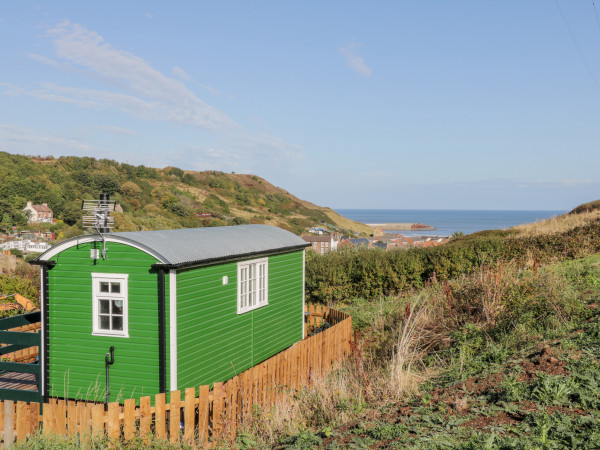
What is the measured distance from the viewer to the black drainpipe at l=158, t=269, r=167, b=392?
299 inches

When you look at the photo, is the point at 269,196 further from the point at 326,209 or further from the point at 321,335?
the point at 321,335

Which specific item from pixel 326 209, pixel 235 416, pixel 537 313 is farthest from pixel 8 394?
pixel 326 209

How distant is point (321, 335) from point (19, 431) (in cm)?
551

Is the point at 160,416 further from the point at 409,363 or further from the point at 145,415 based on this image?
the point at 409,363

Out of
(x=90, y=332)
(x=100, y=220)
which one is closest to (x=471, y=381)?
(x=90, y=332)

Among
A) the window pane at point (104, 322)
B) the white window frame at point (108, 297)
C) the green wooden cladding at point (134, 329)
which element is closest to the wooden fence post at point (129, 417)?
the green wooden cladding at point (134, 329)

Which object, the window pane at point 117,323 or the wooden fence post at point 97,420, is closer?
the wooden fence post at point 97,420

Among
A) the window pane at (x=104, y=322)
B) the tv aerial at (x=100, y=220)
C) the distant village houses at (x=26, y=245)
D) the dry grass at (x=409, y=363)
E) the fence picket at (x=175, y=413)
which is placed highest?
the tv aerial at (x=100, y=220)

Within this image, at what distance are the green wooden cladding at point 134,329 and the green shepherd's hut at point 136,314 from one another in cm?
2

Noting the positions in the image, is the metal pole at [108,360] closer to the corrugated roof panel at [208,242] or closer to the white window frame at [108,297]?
the white window frame at [108,297]

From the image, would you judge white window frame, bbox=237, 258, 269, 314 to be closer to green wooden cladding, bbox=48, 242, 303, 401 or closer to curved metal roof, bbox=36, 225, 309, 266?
curved metal roof, bbox=36, 225, 309, 266

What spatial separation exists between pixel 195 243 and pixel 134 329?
1.86m

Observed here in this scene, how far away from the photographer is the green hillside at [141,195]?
5506cm

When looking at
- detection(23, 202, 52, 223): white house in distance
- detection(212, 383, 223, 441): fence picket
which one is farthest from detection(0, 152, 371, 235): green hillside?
detection(212, 383, 223, 441): fence picket
